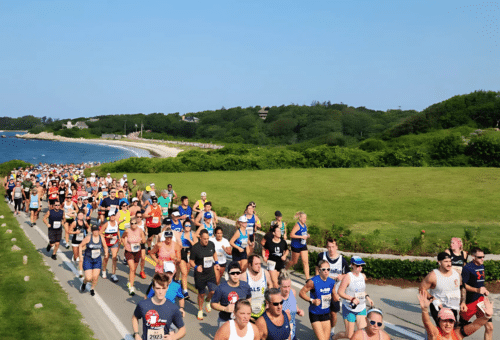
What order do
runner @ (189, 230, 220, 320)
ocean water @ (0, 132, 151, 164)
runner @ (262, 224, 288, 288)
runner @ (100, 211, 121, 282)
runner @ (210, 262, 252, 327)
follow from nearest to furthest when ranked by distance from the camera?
→ runner @ (210, 262, 252, 327) → runner @ (189, 230, 220, 320) → runner @ (262, 224, 288, 288) → runner @ (100, 211, 121, 282) → ocean water @ (0, 132, 151, 164)

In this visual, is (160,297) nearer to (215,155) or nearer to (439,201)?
(439,201)

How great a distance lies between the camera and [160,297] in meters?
5.13

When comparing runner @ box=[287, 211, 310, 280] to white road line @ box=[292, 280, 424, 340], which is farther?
runner @ box=[287, 211, 310, 280]

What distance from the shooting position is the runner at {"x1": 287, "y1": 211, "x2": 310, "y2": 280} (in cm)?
994

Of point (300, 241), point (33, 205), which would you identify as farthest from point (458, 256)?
point (33, 205)

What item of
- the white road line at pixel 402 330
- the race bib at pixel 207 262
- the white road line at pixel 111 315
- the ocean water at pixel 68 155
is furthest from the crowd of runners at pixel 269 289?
the ocean water at pixel 68 155

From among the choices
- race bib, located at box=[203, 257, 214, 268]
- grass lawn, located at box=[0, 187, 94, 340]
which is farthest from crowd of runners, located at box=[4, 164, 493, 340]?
grass lawn, located at box=[0, 187, 94, 340]

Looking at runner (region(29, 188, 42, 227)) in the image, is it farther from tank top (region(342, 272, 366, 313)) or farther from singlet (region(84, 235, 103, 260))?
tank top (region(342, 272, 366, 313))

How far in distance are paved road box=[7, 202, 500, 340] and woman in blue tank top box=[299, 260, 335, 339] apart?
1.06 meters

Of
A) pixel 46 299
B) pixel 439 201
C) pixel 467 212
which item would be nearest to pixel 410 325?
pixel 46 299

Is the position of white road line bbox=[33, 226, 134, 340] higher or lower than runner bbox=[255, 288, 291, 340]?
lower

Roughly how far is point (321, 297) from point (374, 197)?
52.9ft

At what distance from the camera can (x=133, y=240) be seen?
9.74m

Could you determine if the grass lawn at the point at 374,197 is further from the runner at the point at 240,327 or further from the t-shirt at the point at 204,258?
the runner at the point at 240,327
